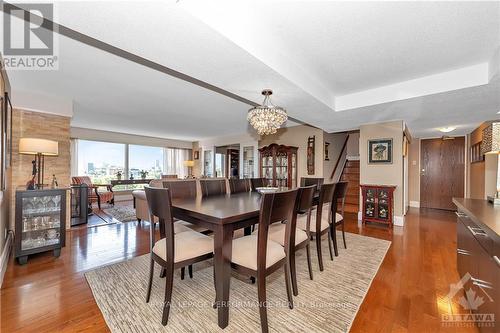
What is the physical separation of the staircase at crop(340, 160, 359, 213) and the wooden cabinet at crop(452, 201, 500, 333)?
12.5ft

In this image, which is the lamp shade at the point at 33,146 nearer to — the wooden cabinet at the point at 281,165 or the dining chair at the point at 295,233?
the dining chair at the point at 295,233

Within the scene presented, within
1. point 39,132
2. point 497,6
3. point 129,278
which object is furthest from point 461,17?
point 39,132

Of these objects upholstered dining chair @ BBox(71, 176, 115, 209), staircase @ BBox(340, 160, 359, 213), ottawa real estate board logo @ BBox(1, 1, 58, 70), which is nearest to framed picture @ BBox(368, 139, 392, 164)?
staircase @ BBox(340, 160, 359, 213)

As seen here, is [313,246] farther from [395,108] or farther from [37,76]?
[37,76]

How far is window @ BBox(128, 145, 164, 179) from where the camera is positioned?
796cm

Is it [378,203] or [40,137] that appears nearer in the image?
[40,137]

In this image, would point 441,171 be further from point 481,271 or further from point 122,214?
point 122,214

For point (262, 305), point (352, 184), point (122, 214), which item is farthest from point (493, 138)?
point (122, 214)

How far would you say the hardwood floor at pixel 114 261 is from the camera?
5.22 feet

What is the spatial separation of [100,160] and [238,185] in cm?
632

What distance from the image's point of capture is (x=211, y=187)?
9.95ft

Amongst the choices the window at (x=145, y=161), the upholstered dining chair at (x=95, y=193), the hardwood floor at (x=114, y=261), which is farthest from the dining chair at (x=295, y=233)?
the window at (x=145, y=161)

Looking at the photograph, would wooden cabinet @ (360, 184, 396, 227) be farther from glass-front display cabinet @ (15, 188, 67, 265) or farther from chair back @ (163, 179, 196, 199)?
glass-front display cabinet @ (15, 188, 67, 265)

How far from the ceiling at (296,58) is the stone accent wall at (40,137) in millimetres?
327
